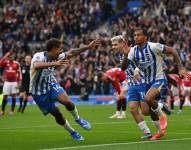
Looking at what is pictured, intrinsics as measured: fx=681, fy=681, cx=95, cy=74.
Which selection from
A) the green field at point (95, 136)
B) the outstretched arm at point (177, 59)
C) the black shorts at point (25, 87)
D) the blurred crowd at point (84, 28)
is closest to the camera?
the green field at point (95, 136)

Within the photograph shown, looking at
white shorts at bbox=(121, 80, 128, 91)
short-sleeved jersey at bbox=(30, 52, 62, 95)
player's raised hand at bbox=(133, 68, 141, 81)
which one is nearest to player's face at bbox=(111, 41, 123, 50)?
player's raised hand at bbox=(133, 68, 141, 81)

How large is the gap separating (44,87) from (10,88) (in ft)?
39.5

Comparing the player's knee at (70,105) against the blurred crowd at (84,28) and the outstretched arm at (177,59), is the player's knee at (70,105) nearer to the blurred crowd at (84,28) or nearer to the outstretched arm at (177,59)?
the outstretched arm at (177,59)

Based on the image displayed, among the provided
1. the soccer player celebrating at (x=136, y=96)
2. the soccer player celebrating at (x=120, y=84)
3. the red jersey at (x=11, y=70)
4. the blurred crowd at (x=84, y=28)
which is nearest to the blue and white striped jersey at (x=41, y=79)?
the soccer player celebrating at (x=136, y=96)

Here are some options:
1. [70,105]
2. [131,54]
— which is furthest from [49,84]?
[131,54]

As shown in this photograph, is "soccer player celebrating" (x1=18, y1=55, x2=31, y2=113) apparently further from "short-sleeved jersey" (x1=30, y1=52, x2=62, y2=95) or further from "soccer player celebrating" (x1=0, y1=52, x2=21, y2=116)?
"short-sleeved jersey" (x1=30, y1=52, x2=62, y2=95)

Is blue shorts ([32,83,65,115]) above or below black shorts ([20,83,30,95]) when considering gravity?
above

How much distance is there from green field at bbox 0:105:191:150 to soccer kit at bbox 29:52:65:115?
0.82 m

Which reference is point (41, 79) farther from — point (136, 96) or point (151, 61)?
point (151, 61)

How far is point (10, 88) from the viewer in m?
27.1

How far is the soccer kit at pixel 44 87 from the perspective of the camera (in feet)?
49.9

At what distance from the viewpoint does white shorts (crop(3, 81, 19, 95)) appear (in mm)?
26853

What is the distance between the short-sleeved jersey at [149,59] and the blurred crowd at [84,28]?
18.4 metres

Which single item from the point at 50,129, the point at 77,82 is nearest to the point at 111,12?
the point at 77,82
